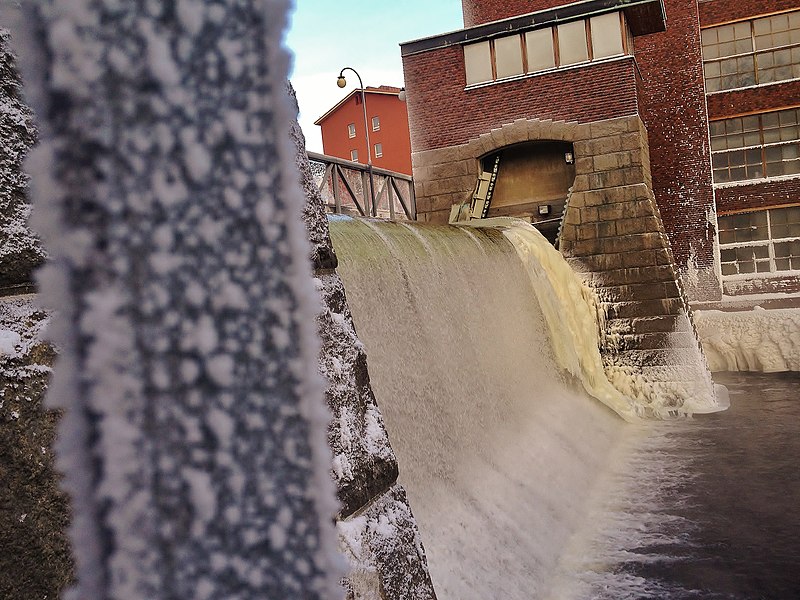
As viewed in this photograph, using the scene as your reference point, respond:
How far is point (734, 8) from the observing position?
14.3 metres

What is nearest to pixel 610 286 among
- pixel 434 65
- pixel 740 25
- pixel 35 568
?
pixel 434 65

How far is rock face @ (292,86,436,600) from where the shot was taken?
5.10 ft

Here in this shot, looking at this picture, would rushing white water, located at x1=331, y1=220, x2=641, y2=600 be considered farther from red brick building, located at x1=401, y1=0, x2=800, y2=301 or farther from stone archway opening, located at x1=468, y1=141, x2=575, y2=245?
stone archway opening, located at x1=468, y1=141, x2=575, y2=245

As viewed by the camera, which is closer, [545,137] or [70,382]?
[70,382]

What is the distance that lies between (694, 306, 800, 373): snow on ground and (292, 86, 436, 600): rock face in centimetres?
1159

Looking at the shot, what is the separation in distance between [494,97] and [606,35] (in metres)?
1.95

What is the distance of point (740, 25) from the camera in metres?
14.4

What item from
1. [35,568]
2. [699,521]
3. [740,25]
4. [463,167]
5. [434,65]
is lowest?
[699,521]

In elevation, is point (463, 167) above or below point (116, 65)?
above

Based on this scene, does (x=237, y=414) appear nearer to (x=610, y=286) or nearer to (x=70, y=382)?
(x=70, y=382)

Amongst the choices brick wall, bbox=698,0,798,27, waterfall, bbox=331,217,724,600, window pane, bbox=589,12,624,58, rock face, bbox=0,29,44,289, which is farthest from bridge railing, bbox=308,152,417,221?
brick wall, bbox=698,0,798,27

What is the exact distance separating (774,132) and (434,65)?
24.7 feet

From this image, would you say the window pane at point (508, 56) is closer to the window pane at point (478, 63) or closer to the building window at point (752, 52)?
the window pane at point (478, 63)

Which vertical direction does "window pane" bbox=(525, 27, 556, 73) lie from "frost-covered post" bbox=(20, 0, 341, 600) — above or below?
above
